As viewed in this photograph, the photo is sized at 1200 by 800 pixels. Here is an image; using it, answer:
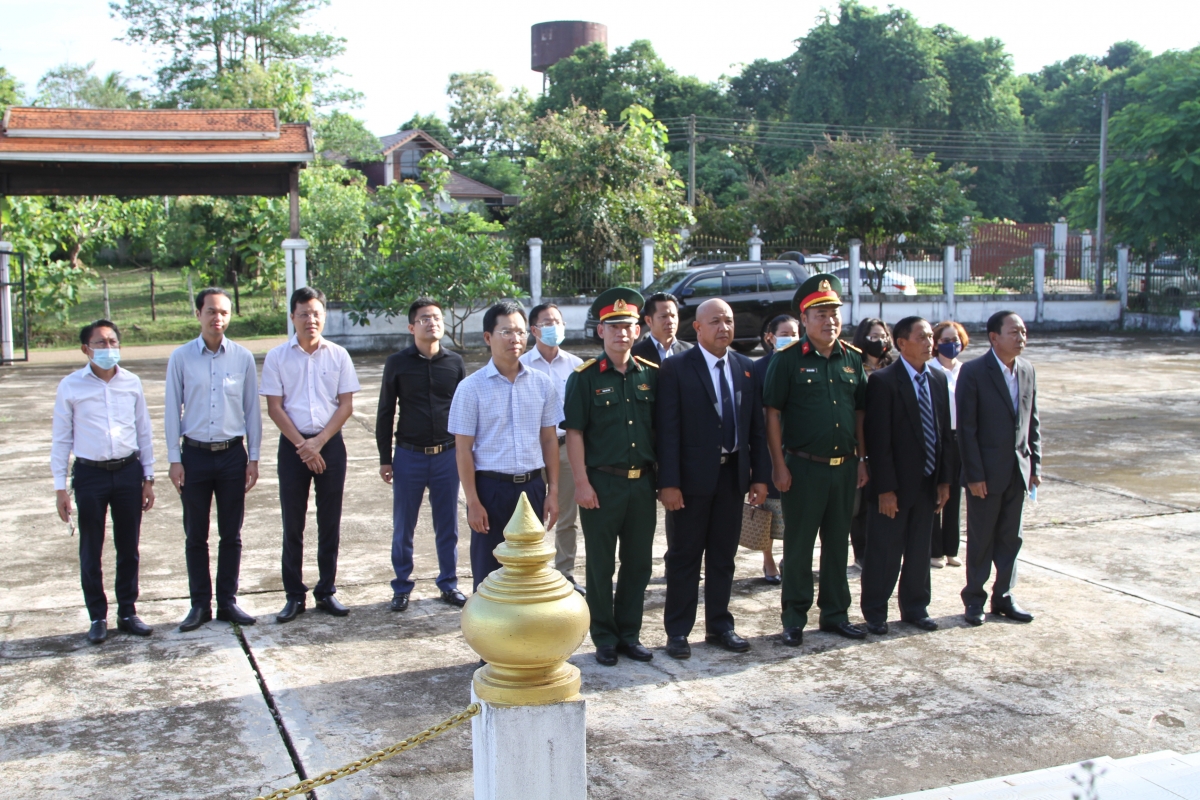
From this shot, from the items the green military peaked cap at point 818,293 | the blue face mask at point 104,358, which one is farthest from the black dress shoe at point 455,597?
the green military peaked cap at point 818,293

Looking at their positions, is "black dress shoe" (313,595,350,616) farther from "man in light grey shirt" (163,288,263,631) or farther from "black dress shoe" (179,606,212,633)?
"black dress shoe" (179,606,212,633)

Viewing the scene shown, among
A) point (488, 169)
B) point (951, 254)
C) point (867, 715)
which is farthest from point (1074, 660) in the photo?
point (488, 169)

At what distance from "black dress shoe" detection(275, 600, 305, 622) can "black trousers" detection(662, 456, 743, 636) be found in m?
1.98

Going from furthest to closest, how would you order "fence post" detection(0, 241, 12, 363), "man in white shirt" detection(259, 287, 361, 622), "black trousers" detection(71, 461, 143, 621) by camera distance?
"fence post" detection(0, 241, 12, 363)
"man in white shirt" detection(259, 287, 361, 622)
"black trousers" detection(71, 461, 143, 621)

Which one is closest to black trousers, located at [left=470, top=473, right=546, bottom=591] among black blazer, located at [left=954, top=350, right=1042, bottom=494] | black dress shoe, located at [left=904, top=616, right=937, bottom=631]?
black dress shoe, located at [left=904, top=616, right=937, bottom=631]

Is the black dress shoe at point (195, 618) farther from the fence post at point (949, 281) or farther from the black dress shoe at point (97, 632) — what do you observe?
the fence post at point (949, 281)

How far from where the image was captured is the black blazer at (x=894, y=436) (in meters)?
5.41

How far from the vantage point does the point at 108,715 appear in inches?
170

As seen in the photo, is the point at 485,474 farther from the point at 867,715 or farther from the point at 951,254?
the point at 951,254

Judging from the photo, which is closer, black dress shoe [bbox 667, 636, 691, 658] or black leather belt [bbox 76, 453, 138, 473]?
black dress shoe [bbox 667, 636, 691, 658]

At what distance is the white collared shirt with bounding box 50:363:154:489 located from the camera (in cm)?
520

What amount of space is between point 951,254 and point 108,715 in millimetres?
23312

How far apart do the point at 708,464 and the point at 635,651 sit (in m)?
0.95

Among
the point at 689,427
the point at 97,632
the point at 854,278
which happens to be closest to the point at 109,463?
the point at 97,632
